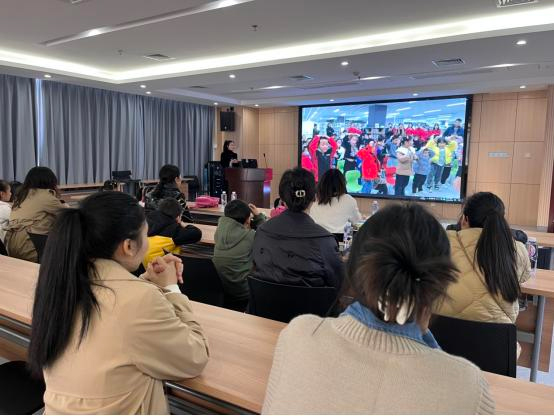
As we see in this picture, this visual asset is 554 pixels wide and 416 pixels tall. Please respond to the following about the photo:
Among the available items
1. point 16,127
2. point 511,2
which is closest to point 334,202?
point 511,2

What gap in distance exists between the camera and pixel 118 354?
1.10 metres

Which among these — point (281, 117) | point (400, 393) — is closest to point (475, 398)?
point (400, 393)

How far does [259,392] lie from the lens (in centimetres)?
123

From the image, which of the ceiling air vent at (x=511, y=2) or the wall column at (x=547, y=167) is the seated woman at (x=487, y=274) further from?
the wall column at (x=547, y=167)

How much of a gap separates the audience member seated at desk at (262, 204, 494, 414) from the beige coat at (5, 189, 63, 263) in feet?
9.72

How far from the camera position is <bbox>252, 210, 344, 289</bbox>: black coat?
216 centimetres

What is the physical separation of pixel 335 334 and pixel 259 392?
505mm

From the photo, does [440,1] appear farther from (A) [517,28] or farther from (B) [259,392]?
(B) [259,392]

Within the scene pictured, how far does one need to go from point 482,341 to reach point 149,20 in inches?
177

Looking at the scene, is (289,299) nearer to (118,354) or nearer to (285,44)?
(118,354)

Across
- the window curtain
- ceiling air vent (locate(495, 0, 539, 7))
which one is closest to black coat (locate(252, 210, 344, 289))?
ceiling air vent (locate(495, 0, 539, 7))

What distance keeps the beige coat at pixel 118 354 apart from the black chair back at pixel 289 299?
0.87 metres

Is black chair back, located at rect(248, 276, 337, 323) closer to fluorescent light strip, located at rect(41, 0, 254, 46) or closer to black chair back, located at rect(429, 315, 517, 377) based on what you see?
black chair back, located at rect(429, 315, 517, 377)

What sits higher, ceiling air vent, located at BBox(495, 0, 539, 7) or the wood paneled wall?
ceiling air vent, located at BBox(495, 0, 539, 7)
